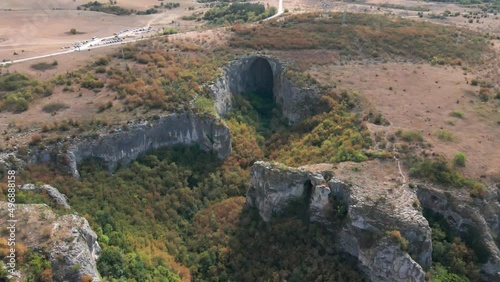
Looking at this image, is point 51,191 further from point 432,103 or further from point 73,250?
point 432,103

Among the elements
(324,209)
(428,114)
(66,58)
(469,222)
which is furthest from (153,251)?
(66,58)

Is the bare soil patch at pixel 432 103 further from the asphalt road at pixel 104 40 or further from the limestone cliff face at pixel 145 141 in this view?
the asphalt road at pixel 104 40

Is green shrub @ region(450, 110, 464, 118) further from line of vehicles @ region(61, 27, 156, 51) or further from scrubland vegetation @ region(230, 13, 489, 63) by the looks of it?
line of vehicles @ region(61, 27, 156, 51)

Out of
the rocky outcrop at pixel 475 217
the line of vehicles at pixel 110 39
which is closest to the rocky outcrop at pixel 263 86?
the rocky outcrop at pixel 475 217

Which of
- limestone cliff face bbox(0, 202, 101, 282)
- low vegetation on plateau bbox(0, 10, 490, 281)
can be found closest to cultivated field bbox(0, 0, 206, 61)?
low vegetation on plateau bbox(0, 10, 490, 281)

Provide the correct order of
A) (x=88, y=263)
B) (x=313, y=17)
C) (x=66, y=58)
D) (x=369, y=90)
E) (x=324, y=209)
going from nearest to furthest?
(x=88, y=263) < (x=324, y=209) < (x=369, y=90) < (x=66, y=58) < (x=313, y=17)

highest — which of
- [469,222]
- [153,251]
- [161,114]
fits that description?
[161,114]

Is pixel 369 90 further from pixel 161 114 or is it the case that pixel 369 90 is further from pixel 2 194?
pixel 2 194

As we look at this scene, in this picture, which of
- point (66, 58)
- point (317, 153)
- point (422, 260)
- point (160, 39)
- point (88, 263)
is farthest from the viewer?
point (160, 39)
